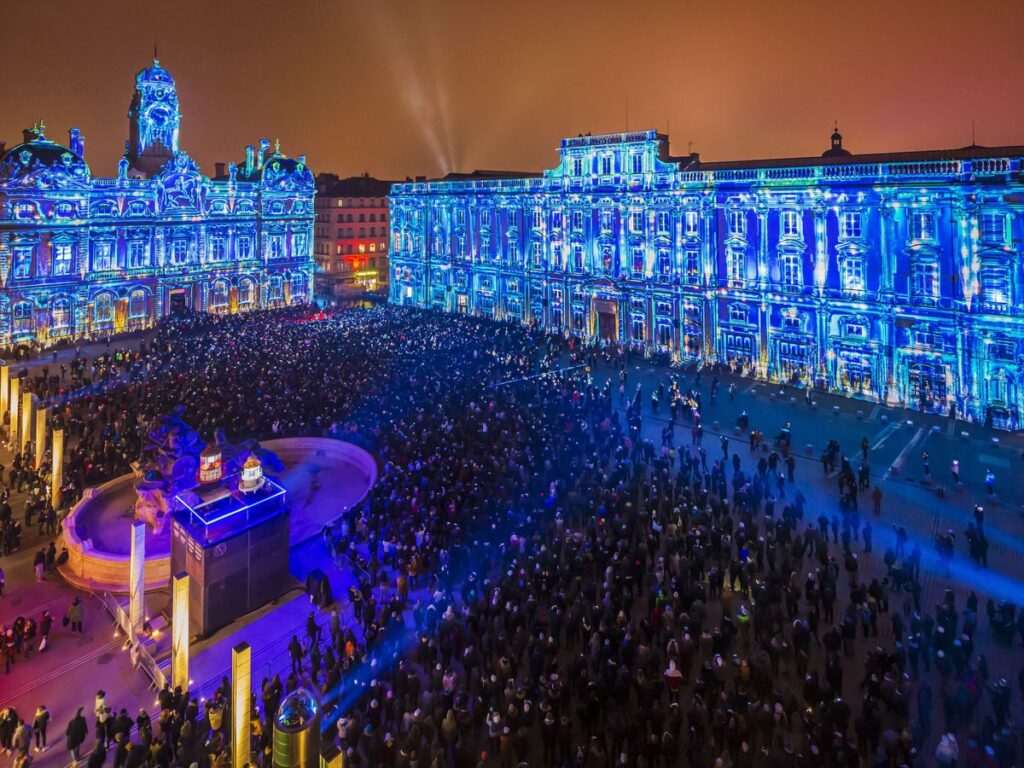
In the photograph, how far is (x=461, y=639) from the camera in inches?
619

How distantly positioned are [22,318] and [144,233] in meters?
12.2

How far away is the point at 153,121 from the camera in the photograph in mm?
65438

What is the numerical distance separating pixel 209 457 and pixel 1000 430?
113 ft

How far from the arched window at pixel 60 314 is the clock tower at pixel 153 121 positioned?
54.9 feet

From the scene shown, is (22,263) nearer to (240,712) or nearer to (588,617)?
(240,712)

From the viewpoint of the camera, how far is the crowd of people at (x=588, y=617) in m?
13.0

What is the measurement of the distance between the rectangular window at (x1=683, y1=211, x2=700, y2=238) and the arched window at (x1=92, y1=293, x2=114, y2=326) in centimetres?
4615

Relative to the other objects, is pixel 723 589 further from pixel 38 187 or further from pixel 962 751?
pixel 38 187

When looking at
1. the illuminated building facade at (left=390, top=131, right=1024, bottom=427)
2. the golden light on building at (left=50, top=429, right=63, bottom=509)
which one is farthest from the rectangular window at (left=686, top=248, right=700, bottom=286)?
the golden light on building at (left=50, top=429, right=63, bottom=509)

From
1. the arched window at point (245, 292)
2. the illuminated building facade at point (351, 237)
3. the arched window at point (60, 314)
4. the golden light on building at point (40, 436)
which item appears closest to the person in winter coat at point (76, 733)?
the golden light on building at point (40, 436)

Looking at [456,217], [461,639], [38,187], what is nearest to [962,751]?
[461,639]

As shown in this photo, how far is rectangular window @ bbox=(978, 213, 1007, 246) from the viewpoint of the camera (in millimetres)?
32969

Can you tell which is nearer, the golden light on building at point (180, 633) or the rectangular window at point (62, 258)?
the golden light on building at point (180, 633)

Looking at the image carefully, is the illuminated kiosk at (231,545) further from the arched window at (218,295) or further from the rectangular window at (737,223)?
the arched window at (218,295)
